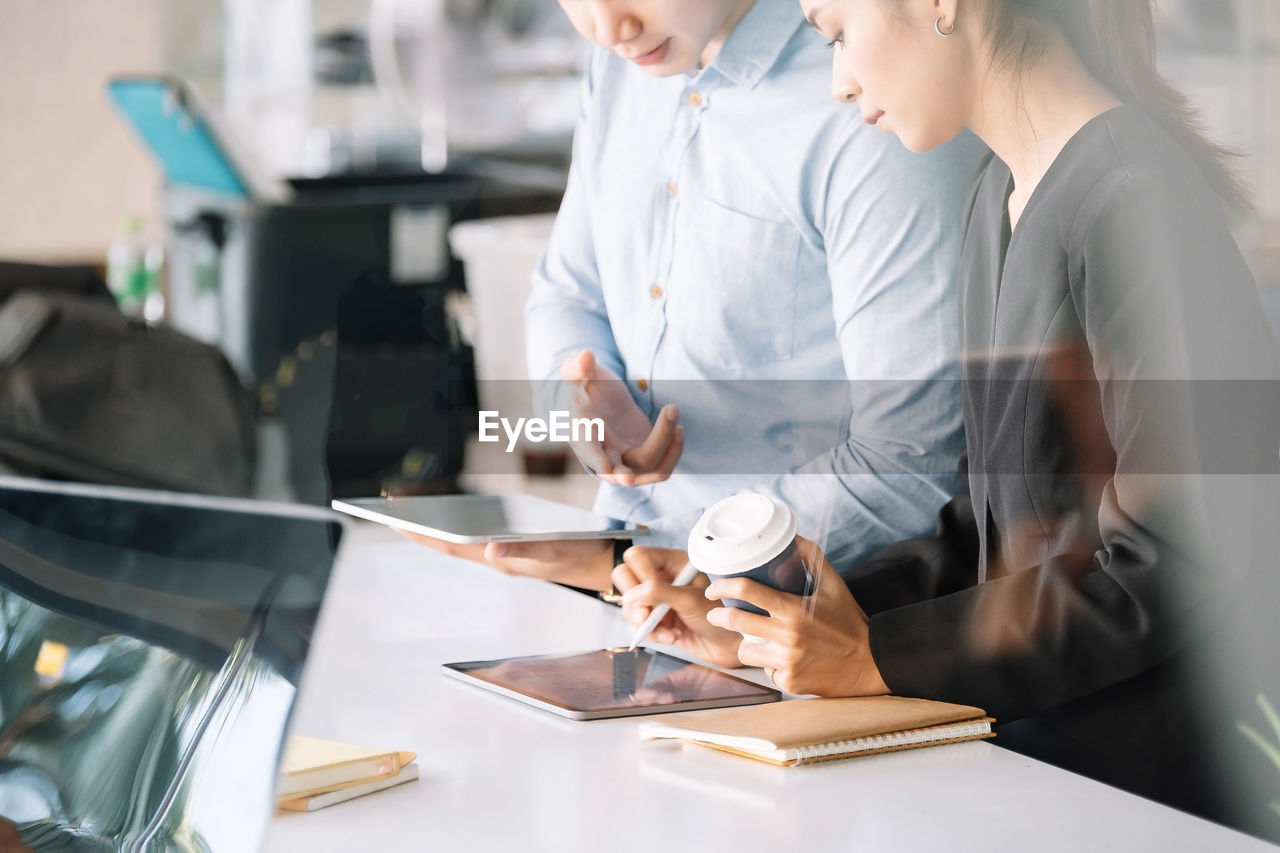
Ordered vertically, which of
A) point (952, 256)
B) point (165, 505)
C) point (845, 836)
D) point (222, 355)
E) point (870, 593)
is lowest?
point (845, 836)

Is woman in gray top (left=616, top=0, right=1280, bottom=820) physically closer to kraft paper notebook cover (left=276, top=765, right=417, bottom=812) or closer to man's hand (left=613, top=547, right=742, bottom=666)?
man's hand (left=613, top=547, right=742, bottom=666)

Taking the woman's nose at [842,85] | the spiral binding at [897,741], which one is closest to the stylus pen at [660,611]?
the spiral binding at [897,741]

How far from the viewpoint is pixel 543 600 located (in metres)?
1.17

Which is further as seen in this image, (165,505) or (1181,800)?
(165,505)

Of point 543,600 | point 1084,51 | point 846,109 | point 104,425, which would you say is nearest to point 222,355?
point 104,425

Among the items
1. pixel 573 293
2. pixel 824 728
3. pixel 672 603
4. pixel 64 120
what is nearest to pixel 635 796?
pixel 824 728

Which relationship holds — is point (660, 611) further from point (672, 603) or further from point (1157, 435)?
point (1157, 435)

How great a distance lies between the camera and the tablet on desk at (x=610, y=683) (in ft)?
3.03

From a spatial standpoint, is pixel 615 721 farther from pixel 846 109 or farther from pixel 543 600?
pixel 846 109

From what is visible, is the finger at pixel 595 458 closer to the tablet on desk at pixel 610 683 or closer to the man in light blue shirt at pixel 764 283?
the man in light blue shirt at pixel 764 283

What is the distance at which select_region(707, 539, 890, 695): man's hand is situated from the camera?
930 mm

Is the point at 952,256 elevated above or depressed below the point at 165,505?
above

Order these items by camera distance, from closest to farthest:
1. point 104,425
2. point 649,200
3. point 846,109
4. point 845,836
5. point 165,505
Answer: point 845,836, point 846,109, point 649,200, point 165,505, point 104,425

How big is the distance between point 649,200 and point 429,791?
0.52 m
